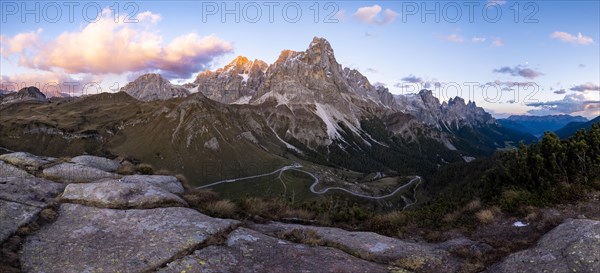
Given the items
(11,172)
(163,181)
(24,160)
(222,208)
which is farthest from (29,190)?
(222,208)

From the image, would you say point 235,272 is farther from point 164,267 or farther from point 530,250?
point 530,250

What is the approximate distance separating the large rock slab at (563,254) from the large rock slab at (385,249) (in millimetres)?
2031

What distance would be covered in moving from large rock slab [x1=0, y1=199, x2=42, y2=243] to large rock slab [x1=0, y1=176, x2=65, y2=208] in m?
0.62

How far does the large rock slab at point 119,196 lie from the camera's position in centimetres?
1695

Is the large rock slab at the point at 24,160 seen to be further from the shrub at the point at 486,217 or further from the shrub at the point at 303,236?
the shrub at the point at 486,217

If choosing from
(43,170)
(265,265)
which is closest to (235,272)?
(265,265)

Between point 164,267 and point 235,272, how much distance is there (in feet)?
7.74

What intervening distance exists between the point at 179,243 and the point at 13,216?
7.17m

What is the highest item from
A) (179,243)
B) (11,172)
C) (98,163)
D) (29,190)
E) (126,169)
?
(11,172)

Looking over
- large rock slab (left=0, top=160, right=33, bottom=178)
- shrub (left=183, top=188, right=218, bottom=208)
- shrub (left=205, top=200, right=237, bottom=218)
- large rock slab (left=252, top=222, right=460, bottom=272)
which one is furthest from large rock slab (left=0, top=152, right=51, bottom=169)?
large rock slab (left=252, top=222, right=460, bottom=272)

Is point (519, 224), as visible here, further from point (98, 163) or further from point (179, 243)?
point (98, 163)

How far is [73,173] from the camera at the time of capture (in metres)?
21.4

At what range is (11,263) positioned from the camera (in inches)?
451

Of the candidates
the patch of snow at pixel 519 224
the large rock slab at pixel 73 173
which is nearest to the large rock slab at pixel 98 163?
the large rock slab at pixel 73 173
